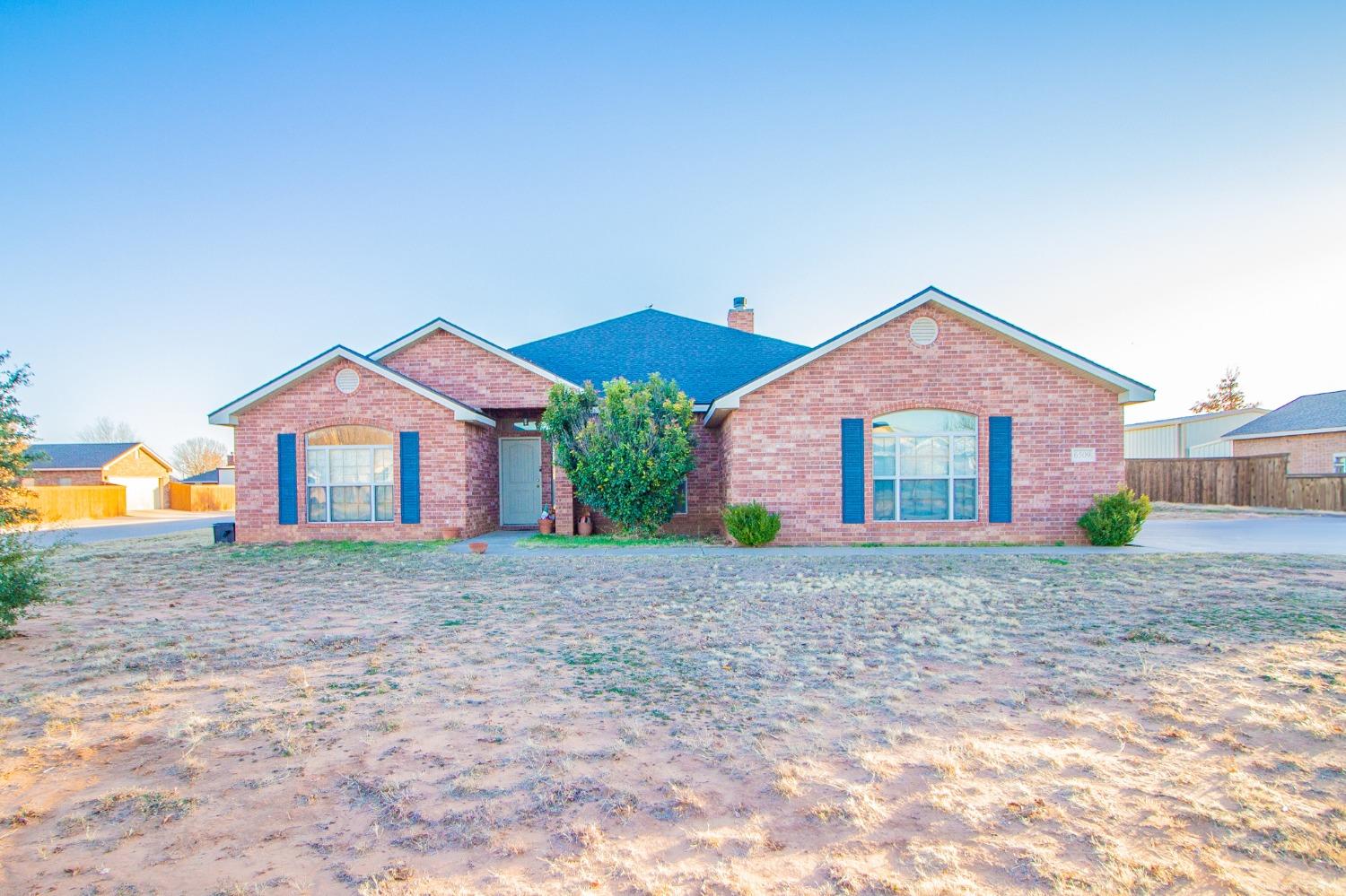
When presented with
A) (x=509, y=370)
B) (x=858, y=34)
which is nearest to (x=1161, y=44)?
(x=858, y=34)

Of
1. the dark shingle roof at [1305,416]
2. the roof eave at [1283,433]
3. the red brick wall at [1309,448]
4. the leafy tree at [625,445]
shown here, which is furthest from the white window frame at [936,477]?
the dark shingle roof at [1305,416]

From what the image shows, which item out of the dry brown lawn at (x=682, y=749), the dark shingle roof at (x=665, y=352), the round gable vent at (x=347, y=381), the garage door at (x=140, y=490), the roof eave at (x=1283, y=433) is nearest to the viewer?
the dry brown lawn at (x=682, y=749)

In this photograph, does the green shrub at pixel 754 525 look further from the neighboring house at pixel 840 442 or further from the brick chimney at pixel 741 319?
the brick chimney at pixel 741 319

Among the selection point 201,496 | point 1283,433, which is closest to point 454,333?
point 1283,433

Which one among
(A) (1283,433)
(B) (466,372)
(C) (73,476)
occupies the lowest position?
(C) (73,476)

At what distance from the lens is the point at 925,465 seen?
Result: 1312cm

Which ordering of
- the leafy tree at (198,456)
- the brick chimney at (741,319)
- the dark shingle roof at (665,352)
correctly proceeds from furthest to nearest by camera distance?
the leafy tree at (198,456) → the brick chimney at (741,319) → the dark shingle roof at (665,352)

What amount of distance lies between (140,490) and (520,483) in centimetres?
4007

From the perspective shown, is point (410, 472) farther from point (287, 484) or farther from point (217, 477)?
point (217, 477)

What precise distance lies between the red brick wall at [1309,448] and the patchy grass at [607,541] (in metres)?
27.3

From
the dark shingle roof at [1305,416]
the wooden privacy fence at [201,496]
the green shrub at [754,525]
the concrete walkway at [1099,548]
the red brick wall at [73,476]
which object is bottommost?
the wooden privacy fence at [201,496]

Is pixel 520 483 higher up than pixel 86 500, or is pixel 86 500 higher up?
pixel 520 483

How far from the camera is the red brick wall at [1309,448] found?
2650cm

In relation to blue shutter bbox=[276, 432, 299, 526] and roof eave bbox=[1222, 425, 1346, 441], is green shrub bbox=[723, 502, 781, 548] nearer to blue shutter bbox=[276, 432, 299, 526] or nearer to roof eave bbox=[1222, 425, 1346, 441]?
blue shutter bbox=[276, 432, 299, 526]
